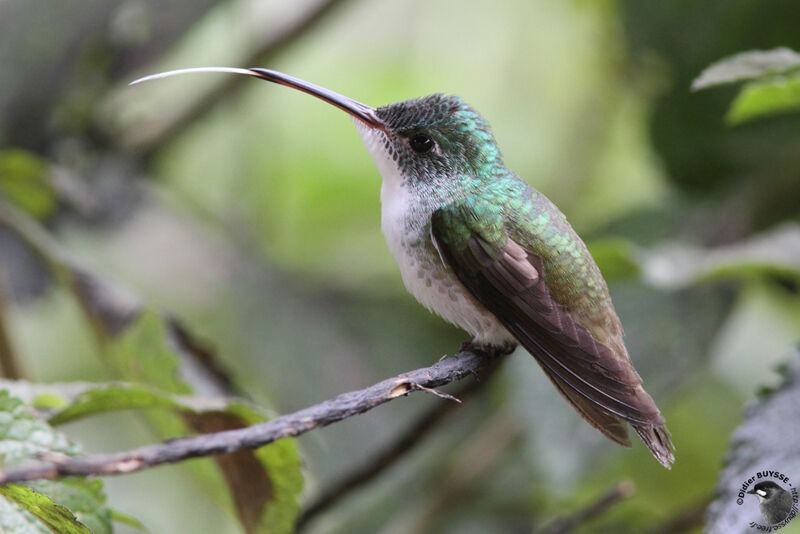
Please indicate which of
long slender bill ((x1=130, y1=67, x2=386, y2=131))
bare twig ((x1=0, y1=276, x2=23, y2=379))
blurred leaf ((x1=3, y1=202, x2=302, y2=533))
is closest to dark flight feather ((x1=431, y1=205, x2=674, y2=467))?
long slender bill ((x1=130, y1=67, x2=386, y2=131))

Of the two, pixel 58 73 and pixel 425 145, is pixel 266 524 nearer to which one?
pixel 425 145

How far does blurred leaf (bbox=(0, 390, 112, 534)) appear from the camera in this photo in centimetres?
89

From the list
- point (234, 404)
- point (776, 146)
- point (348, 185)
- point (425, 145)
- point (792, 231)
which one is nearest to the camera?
point (234, 404)

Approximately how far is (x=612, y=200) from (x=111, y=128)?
5.08 ft

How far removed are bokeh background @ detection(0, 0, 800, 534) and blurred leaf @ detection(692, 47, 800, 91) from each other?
655 millimetres

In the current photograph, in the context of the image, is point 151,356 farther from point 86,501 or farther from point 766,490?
point 766,490

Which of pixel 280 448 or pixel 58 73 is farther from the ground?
pixel 58 73

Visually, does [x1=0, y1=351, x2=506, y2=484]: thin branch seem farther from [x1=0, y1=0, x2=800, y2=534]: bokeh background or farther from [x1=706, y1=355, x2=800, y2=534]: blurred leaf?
[x1=0, y1=0, x2=800, y2=534]: bokeh background

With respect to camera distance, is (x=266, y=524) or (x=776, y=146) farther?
(x=776, y=146)

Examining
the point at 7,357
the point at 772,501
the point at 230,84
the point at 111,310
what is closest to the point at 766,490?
the point at 772,501

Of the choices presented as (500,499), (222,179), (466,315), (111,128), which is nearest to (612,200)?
(500,499)

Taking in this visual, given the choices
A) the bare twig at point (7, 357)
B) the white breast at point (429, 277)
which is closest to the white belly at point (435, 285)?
the white breast at point (429, 277)

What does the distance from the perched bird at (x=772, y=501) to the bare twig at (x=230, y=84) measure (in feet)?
5.39

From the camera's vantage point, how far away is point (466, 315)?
1172mm
